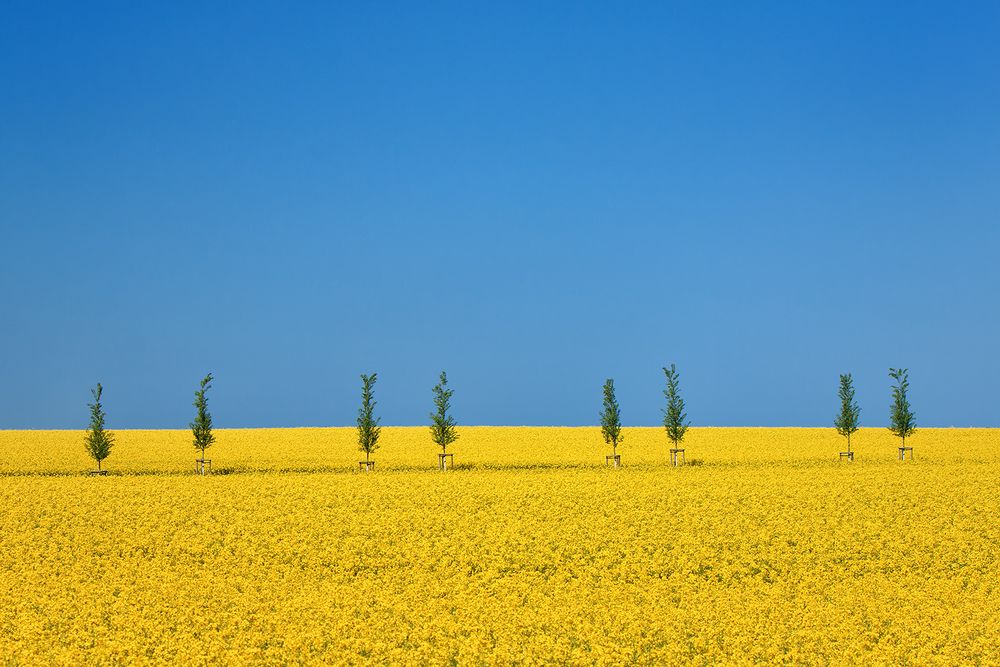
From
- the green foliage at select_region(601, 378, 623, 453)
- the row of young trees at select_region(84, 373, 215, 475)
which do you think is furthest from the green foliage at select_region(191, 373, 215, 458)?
the green foliage at select_region(601, 378, 623, 453)

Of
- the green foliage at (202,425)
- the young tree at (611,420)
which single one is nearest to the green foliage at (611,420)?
the young tree at (611,420)

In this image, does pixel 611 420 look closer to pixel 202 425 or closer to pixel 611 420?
pixel 611 420

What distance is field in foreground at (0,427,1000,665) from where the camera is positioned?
1859 cm

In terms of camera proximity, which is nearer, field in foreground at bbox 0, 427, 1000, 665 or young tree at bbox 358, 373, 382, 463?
field in foreground at bbox 0, 427, 1000, 665

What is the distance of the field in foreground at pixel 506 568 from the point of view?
1859 cm

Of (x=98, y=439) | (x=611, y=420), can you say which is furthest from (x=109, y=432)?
(x=611, y=420)

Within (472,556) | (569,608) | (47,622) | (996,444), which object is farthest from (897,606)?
(996,444)

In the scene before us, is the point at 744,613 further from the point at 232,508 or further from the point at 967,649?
the point at 232,508

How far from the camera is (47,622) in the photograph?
20.5 metres

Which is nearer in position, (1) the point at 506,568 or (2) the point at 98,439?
(1) the point at 506,568

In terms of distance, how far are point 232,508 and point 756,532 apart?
20190 mm

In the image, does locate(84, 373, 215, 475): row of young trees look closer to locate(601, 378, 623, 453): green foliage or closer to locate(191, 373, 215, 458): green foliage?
locate(191, 373, 215, 458): green foliage

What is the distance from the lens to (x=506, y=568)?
25.5 metres

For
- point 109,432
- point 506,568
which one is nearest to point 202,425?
point 109,432
